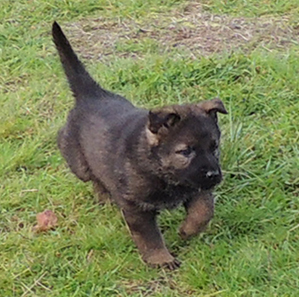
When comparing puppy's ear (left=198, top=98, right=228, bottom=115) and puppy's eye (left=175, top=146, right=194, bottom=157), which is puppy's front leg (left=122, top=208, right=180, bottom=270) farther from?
puppy's ear (left=198, top=98, right=228, bottom=115)

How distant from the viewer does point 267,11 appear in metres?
7.43

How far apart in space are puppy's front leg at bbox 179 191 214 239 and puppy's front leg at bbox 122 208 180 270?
0.59ft

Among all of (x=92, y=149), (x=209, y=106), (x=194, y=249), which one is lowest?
(x=194, y=249)

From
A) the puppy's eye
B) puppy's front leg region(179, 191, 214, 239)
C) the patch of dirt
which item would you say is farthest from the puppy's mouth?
the patch of dirt

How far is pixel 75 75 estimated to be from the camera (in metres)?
5.28

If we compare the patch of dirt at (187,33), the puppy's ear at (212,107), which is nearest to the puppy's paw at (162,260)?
the puppy's ear at (212,107)

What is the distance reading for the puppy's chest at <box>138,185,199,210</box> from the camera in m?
4.39

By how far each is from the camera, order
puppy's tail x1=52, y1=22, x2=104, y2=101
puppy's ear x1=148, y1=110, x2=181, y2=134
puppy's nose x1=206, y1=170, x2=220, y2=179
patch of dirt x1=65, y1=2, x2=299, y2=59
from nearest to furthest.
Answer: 1. puppy's nose x1=206, y1=170, x2=220, y2=179
2. puppy's ear x1=148, y1=110, x2=181, y2=134
3. puppy's tail x1=52, y1=22, x2=104, y2=101
4. patch of dirt x1=65, y1=2, x2=299, y2=59

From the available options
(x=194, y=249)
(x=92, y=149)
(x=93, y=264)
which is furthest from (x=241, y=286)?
(x=92, y=149)

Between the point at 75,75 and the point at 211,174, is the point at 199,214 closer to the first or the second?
the point at 211,174

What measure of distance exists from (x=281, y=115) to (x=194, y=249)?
164 cm

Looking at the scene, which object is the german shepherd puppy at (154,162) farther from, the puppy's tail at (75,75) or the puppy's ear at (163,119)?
the puppy's tail at (75,75)

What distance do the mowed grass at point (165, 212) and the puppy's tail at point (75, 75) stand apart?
2.00ft

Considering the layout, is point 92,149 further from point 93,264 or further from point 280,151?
point 280,151
